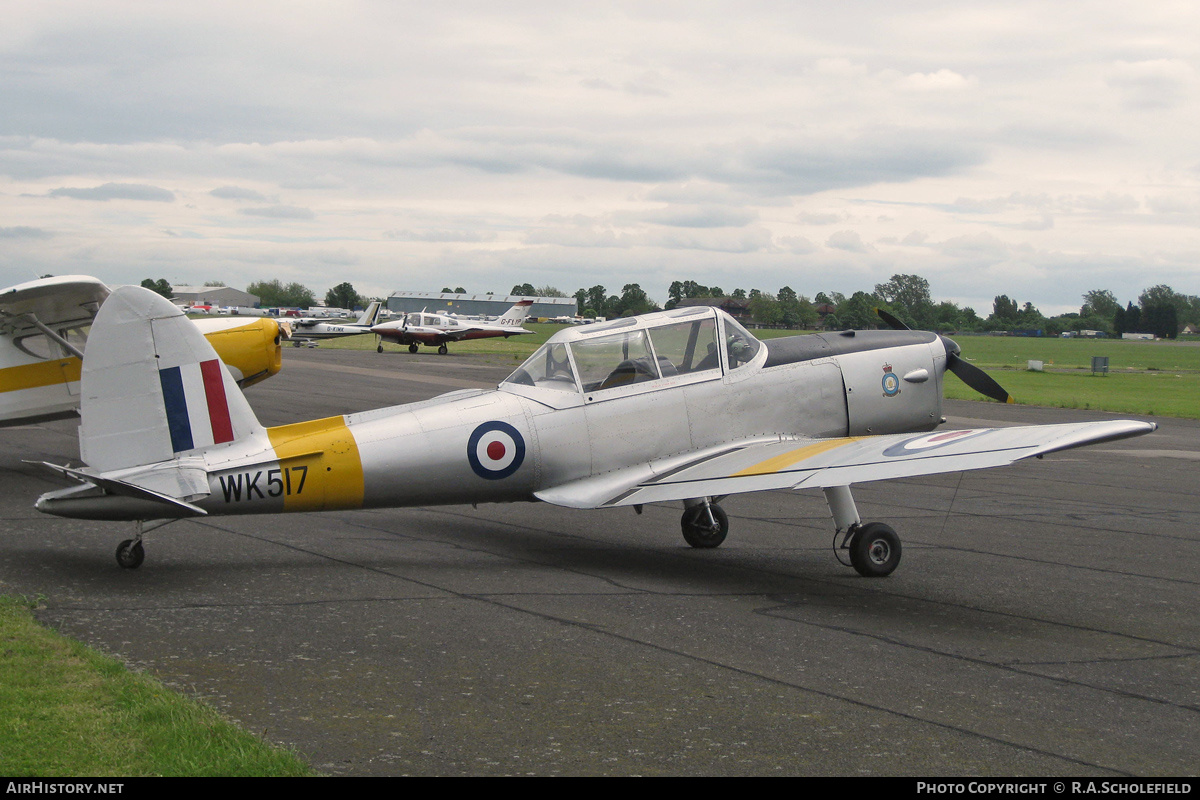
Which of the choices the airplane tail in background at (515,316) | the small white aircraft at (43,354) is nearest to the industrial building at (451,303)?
the airplane tail in background at (515,316)

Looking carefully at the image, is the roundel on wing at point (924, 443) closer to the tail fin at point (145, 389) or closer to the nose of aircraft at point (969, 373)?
the nose of aircraft at point (969, 373)

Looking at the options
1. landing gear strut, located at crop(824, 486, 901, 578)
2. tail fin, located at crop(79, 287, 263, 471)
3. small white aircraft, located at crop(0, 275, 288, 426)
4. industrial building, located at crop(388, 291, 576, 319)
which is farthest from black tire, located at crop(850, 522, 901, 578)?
industrial building, located at crop(388, 291, 576, 319)

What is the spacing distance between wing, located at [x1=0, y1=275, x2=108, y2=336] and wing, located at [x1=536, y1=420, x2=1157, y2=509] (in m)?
7.53

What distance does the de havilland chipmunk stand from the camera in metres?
7.55

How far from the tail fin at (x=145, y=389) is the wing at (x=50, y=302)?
570cm

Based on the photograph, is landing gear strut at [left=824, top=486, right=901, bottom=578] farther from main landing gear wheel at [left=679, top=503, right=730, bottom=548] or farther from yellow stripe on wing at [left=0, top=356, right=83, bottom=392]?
yellow stripe on wing at [left=0, top=356, right=83, bottom=392]

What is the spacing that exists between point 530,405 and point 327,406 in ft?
52.4

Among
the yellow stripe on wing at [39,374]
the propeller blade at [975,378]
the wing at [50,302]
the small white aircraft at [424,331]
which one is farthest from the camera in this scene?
the small white aircraft at [424,331]

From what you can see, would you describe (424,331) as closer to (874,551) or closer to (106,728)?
(874,551)

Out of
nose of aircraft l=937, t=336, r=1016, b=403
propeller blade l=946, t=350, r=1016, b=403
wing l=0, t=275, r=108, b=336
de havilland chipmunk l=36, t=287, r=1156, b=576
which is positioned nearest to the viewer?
de havilland chipmunk l=36, t=287, r=1156, b=576

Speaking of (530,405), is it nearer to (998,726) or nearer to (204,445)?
(204,445)

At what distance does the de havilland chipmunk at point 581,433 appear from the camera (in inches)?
297

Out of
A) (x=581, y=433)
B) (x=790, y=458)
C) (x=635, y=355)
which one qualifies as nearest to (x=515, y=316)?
(x=635, y=355)

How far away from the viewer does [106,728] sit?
469cm
